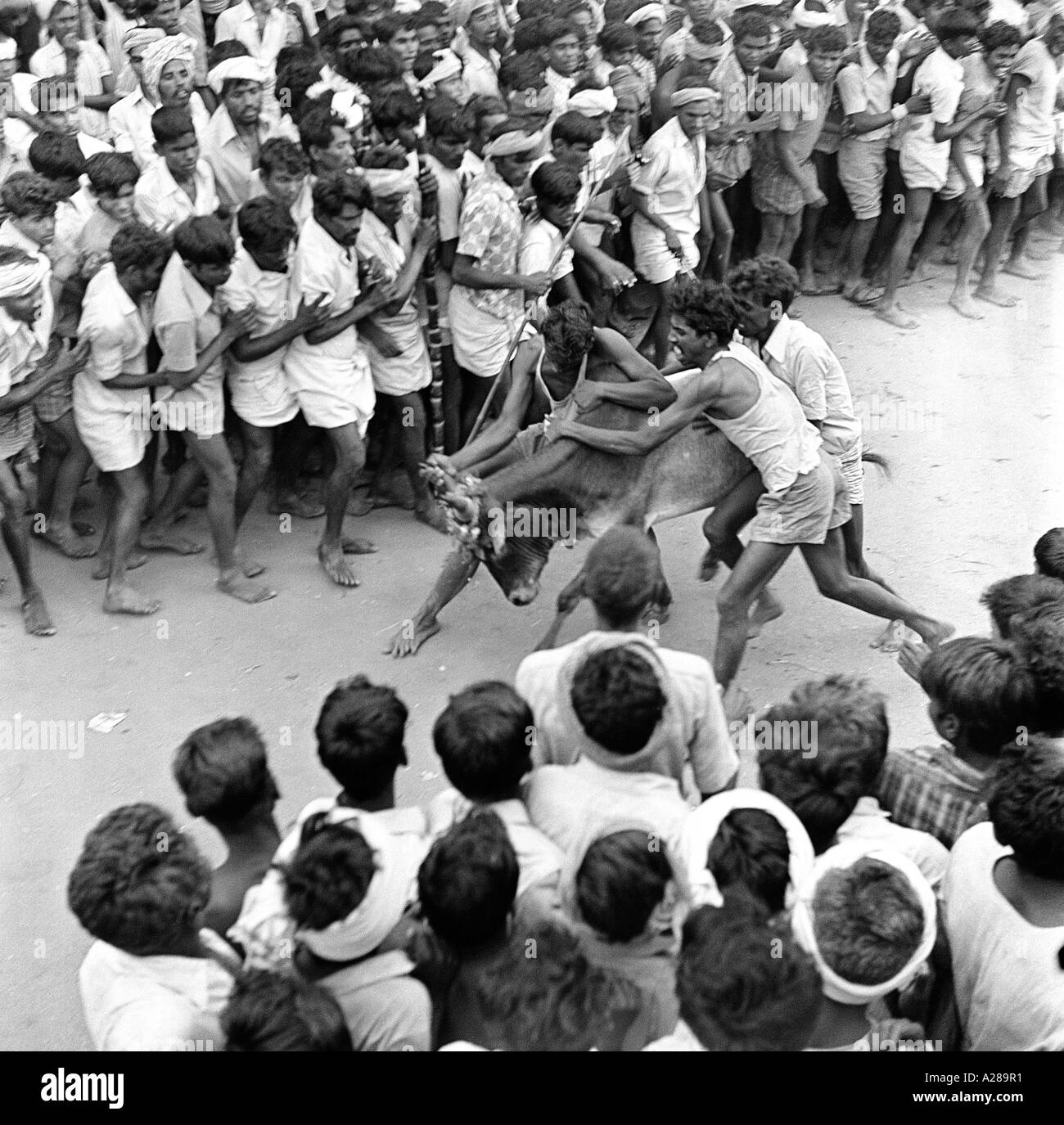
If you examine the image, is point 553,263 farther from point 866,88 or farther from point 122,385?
point 866,88

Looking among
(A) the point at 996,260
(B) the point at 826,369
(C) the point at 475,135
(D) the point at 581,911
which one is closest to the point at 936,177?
(A) the point at 996,260

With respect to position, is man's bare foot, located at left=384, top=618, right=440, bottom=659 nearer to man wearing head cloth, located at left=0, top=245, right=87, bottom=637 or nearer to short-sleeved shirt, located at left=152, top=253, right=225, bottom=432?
short-sleeved shirt, located at left=152, top=253, right=225, bottom=432

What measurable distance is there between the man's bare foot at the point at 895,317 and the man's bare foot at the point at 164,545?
446cm

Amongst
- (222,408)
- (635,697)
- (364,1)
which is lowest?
(222,408)

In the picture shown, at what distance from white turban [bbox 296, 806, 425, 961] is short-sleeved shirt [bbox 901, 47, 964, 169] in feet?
21.7

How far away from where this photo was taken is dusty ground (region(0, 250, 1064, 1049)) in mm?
4617

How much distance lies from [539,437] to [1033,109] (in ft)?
16.7

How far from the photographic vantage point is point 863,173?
8461mm

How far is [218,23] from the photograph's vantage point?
797 cm

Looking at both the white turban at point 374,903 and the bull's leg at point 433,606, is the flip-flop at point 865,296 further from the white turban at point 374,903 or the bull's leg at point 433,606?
the white turban at point 374,903

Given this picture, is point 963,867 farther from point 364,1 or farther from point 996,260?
point 996,260

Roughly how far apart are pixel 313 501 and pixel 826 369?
2492 mm

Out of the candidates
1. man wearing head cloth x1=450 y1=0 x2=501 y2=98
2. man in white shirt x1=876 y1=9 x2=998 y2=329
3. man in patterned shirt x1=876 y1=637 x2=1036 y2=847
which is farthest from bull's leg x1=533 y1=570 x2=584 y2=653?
man in white shirt x1=876 y1=9 x2=998 y2=329

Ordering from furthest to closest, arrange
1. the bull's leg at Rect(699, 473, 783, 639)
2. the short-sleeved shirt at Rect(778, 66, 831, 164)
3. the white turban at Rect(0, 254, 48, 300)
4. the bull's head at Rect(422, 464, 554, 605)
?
the short-sleeved shirt at Rect(778, 66, 831, 164) → the bull's leg at Rect(699, 473, 783, 639) → the bull's head at Rect(422, 464, 554, 605) → the white turban at Rect(0, 254, 48, 300)
